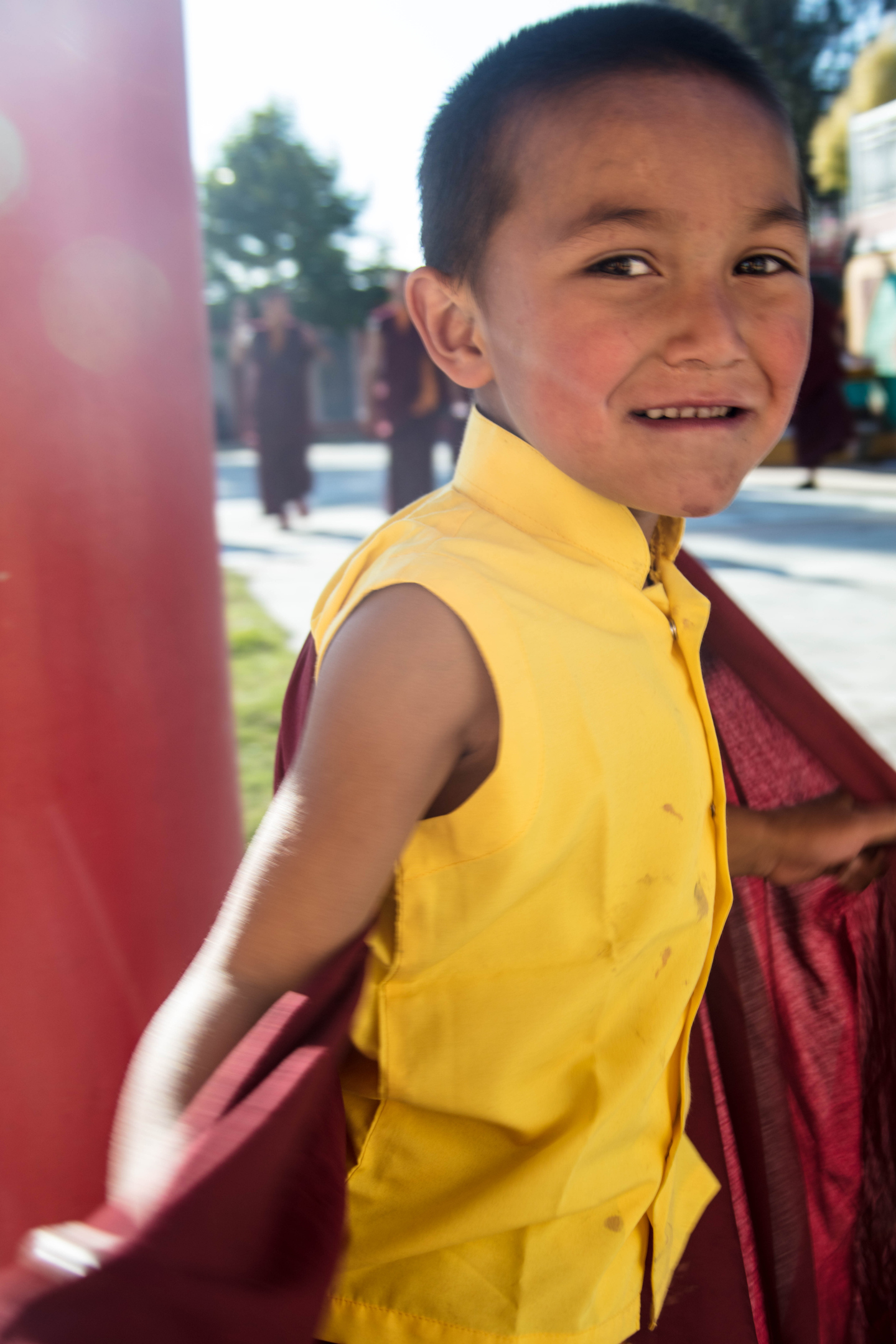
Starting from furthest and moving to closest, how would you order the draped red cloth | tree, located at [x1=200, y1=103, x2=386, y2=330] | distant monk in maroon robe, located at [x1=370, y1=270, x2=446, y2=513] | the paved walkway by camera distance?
tree, located at [x1=200, y1=103, x2=386, y2=330] < distant monk in maroon robe, located at [x1=370, y1=270, x2=446, y2=513] < the paved walkway < the draped red cloth

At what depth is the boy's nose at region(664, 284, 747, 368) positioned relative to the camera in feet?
2.48

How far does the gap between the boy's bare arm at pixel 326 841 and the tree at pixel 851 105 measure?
21021 millimetres

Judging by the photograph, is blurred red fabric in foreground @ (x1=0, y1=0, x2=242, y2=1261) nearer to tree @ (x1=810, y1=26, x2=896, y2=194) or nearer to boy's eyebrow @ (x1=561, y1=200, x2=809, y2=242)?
boy's eyebrow @ (x1=561, y1=200, x2=809, y2=242)

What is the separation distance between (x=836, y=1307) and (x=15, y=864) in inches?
37.3

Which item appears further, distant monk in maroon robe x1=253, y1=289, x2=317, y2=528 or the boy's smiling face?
distant monk in maroon robe x1=253, y1=289, x2=317, y2=528

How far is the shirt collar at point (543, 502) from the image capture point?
824 mm

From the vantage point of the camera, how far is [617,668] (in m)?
0.78

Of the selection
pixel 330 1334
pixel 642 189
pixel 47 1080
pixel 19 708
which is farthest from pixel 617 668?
pixel 47 1080

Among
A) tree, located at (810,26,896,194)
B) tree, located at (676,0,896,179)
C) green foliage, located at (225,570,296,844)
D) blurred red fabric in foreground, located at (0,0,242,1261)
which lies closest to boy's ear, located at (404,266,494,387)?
blurred red fabric in foreground, located at (0,0,242,1261)

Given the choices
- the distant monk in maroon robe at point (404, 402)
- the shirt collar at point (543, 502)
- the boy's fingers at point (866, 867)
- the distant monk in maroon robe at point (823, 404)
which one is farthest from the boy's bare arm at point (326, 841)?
the distant monk in maroon robe at point (823, 404)

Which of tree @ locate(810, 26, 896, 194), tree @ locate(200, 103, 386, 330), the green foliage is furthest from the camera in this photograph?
tree @ locate(200, 103, 386, 330)

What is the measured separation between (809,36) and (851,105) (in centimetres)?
1146

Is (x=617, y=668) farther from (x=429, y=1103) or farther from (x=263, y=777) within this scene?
(x=263, y=777)

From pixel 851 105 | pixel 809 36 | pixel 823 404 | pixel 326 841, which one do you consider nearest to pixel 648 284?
pixel 326 841
